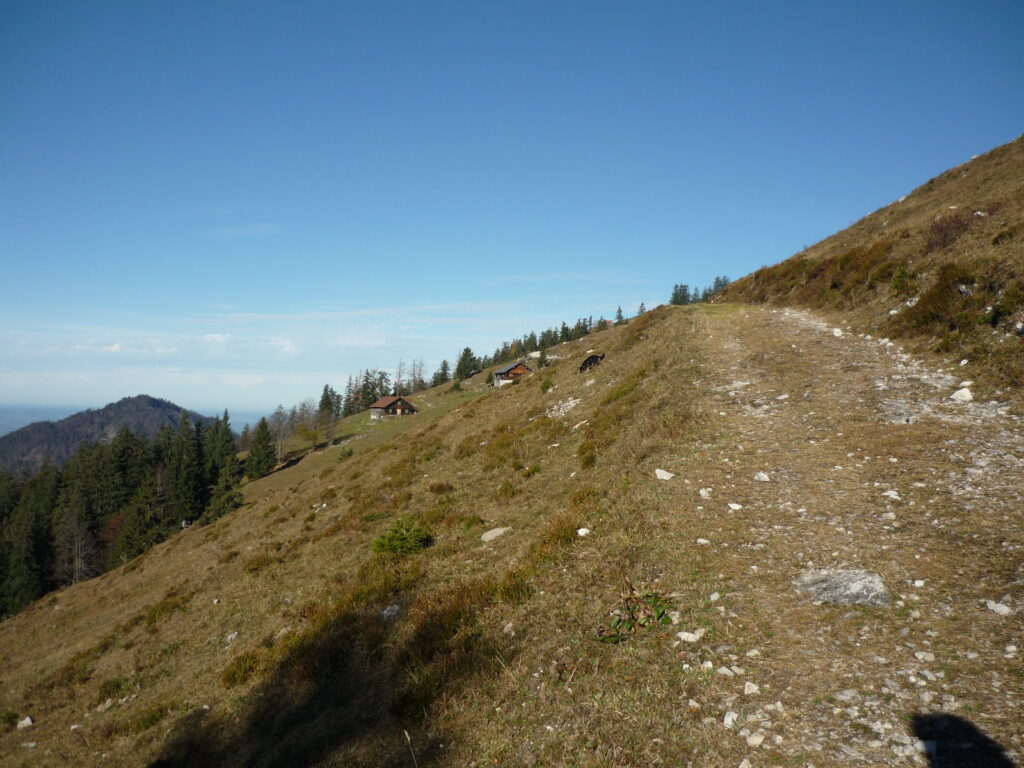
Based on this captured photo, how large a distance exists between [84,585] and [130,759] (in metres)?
45.7

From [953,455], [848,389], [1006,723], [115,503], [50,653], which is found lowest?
[115,503]

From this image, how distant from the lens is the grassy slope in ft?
24.3

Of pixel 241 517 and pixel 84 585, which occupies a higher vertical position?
pixel 241 517

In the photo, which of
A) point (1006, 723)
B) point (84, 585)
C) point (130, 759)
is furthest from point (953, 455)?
point (84, 585)

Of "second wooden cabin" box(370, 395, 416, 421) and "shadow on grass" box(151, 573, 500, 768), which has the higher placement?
"shadow on grass" box(151, 573, 500, 768)

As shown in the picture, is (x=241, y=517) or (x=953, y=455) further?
(x=241, y=517)

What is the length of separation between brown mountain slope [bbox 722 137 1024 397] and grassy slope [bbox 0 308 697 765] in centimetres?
766

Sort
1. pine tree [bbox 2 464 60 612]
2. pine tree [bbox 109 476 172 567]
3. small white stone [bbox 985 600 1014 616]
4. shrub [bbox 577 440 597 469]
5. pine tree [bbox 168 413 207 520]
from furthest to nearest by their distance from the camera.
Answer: pine tree [bbox 168 413 207 520] → pine tree [bbox 109 476 172 567] → pine tree [bbox 2 464 60 612] → shrub [bbox 577 440 597 469] → small white stone [bbox 985 600 1014 616]

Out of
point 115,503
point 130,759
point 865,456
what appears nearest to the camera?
point 130,759

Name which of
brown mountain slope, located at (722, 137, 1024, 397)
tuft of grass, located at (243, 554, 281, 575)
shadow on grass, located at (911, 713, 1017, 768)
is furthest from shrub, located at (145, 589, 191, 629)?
brown mountain slope, located at (722, 137, 1024, 397)

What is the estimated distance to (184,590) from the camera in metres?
18.6

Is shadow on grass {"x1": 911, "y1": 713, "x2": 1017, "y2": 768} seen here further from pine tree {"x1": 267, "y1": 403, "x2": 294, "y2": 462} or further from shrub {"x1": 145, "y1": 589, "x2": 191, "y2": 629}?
pine tree {"x1": 267, "y1": 403, "x2": 294, "y2": 462}

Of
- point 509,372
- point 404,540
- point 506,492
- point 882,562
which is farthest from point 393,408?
point 882,562

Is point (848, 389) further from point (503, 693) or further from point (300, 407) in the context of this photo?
Result: point (300, 407)
